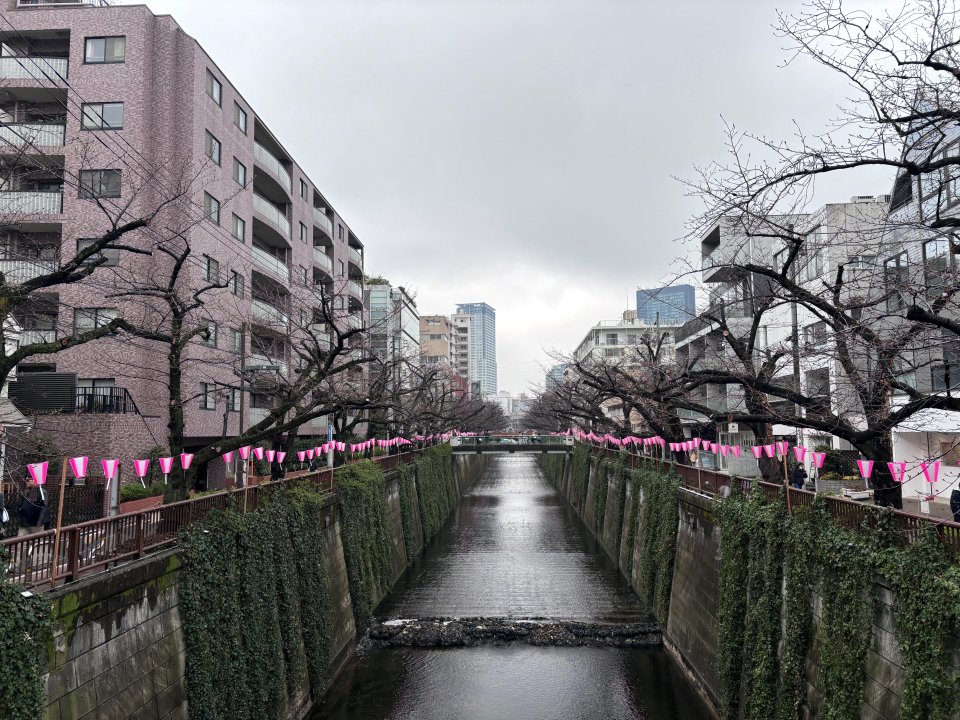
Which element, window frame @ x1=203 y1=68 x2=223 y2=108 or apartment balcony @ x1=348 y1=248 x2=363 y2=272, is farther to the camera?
apartment balcony @ x1=348 y1=248 x2=363 y2=272

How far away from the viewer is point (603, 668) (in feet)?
59.2

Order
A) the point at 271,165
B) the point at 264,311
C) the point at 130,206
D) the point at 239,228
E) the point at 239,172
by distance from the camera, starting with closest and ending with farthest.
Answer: the point at 130,206 → the point at 239,228 → the point at 264,311 → the point at 239,172 → the point at 271,165

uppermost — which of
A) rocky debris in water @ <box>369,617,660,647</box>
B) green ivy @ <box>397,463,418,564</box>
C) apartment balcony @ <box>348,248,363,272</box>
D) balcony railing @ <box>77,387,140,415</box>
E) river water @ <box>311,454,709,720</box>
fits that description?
apartment balcony @ <box>348,248,363,272</box>

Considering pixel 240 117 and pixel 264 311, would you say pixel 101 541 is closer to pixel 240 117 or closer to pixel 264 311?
pixel 264 311

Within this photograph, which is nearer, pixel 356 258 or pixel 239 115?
pixel 239 115

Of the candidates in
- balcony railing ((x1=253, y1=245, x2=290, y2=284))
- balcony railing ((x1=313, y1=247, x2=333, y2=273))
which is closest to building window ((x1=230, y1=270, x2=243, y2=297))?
balcony railing ((x1=253, y1=245, x2=290, y2=284))

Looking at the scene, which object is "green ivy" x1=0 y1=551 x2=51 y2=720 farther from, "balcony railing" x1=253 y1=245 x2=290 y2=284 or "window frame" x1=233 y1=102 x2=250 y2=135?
"window frame" x1=233 y1=102 x2=250 y2=135

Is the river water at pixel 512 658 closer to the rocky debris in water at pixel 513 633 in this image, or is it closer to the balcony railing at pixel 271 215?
the rocky debris in water at pixel 513 633

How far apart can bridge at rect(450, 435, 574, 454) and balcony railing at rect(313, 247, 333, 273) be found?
20915mm

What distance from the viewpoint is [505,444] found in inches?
2345

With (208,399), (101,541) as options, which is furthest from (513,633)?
(208,399)

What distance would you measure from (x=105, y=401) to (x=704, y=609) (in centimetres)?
2256

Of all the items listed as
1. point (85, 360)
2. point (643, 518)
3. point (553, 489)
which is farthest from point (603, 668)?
point (553, 489)

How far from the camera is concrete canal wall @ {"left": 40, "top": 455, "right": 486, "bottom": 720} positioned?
749cm
